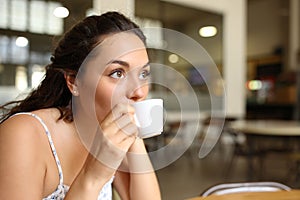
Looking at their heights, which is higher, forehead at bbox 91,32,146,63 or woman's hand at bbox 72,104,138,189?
forehead at bbox 91,32,146,63

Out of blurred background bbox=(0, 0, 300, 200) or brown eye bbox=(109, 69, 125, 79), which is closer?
brown eye bbox=(109, 69, 125, 79)

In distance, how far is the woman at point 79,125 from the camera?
0.66 meters

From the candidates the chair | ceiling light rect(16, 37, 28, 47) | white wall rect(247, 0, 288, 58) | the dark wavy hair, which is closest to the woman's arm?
the dark wavy hair

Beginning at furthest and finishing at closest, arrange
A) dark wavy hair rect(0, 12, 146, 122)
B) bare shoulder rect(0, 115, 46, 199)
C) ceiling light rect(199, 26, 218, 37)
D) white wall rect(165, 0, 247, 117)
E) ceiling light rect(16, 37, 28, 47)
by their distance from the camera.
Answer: white wall rect(165, 0, 247, 117) < ceiling light rect(16, 37, 28, 47) < ceiling light rect(199, 26, 218, 37) < dark wavy hair rect(0, 12, 146, 122) < bare shoulder rect(0, 115, 46, 199)

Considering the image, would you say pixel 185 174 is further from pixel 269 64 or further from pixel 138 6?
pixel 269 64

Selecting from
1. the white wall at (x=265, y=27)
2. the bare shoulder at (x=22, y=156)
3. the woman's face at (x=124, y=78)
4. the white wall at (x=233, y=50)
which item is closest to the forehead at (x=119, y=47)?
the woman's face at (x=124, y=78)

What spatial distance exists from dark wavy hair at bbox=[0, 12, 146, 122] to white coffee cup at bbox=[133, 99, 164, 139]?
20cm

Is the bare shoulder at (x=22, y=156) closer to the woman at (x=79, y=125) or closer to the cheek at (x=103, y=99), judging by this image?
the woman at (x=79, y=125)

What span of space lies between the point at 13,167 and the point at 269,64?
11.7m

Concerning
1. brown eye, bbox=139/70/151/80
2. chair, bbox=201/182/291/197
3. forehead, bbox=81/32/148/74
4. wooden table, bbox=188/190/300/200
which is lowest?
chair, bbox=201/182/291/197

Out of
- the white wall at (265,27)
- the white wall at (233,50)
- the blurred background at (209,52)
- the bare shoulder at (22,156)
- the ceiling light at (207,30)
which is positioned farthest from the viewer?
the white wall at (265,27)

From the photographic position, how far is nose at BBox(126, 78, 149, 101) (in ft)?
2.16

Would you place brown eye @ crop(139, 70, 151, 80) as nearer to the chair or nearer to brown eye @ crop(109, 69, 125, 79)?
brown eye @ crop(109, 69, 125, 79)

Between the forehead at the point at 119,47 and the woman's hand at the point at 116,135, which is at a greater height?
the forehead at the point at 119,47
